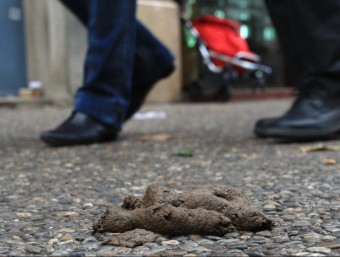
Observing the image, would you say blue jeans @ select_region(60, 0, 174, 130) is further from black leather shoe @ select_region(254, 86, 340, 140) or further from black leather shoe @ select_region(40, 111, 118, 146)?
black leather shoe @ select_region(254, 86, 340, 140)

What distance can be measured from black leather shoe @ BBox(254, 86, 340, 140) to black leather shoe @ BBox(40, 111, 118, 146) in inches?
25.7

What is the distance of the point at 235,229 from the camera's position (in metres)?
1.05

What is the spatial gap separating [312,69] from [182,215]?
1.55 meters

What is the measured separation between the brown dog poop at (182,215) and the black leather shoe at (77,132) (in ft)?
4.08

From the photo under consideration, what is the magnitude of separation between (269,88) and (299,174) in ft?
21.0

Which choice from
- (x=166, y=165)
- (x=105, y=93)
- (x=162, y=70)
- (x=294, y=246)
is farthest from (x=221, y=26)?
(x=294, y=246)

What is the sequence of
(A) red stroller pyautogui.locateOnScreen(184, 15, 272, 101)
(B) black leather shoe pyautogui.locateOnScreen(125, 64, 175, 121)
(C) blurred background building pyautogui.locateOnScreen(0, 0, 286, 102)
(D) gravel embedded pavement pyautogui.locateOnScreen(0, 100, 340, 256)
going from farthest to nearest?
(A) red stroller pyautogui.locateOnScreen(184, 15, 272, 101) → (C) blurred background building pyautogui.locateOnScreen(0, 0, 286, 102) → (B) black leather shoe pyautogui.locateOnScreen(125, 64, 175, 121) → (D) gravel embedded pavement pyautogui.locateOnScreen(0, 100, 340, 256)

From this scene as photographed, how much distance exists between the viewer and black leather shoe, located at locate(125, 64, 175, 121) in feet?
8.91

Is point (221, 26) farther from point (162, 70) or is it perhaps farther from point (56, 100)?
point (162, 70)

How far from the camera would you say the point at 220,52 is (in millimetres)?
6332

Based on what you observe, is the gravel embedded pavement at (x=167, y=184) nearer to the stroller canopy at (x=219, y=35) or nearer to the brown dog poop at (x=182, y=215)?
the brown dog poop at (x=182, y=215)

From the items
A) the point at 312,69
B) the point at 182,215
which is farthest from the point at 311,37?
the point at 182,215

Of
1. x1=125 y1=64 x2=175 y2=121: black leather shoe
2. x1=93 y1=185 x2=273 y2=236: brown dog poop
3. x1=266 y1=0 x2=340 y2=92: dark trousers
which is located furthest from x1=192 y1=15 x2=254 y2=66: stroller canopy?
x1=93 y1=185 x2=273 y2=236: brown dog poop

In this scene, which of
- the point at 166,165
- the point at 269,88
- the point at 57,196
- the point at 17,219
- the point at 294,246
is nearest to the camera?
the point at 294,246
